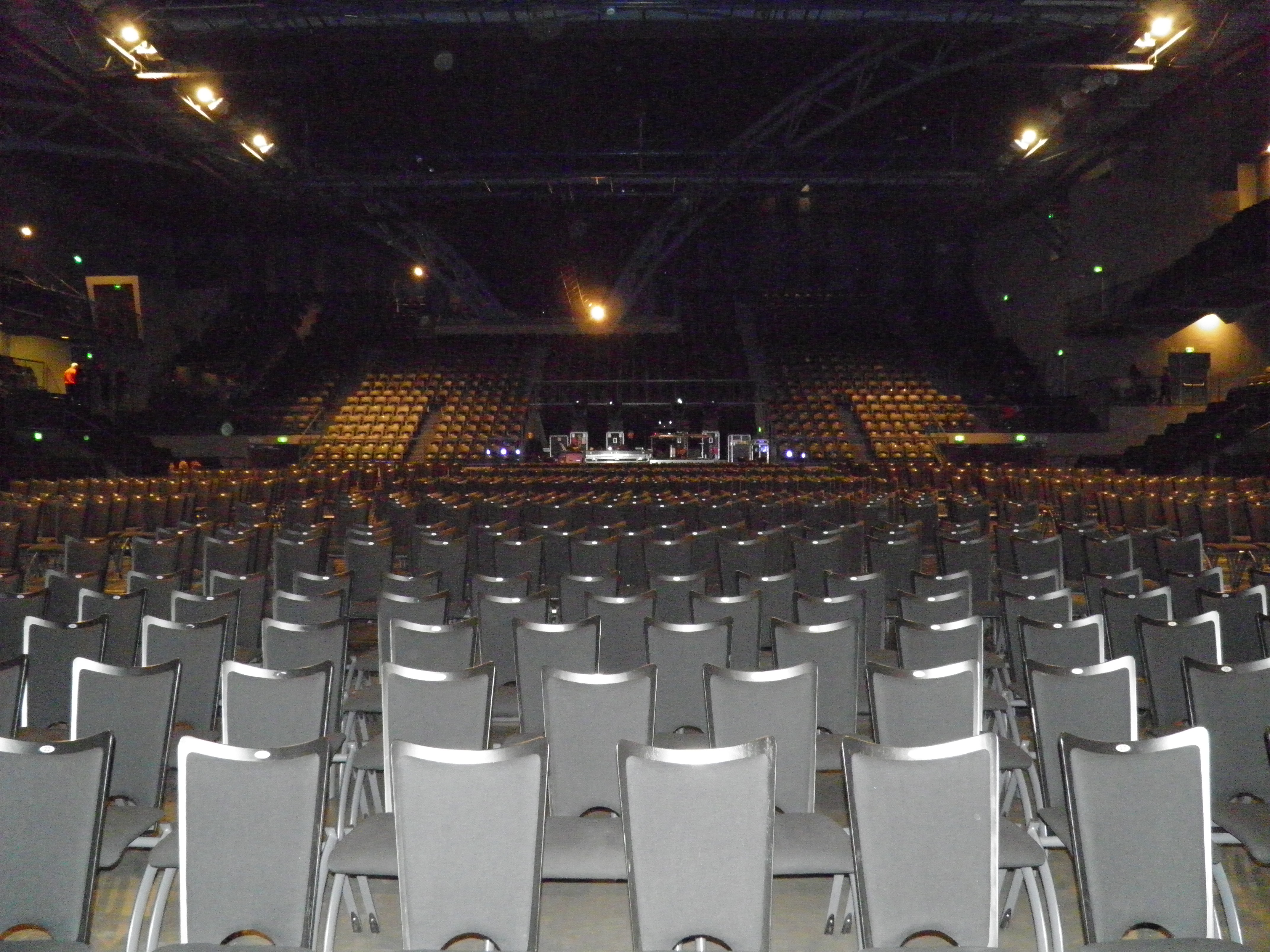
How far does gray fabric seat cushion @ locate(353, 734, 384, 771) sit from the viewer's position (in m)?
4.19

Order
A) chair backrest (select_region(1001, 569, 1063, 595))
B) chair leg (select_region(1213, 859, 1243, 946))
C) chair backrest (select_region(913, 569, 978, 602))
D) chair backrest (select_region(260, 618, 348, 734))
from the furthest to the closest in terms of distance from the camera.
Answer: chair backrest (select_region(1001, 569, 1063, 595))
chair backrest (select_region(913, 569, 978, 602))
chair backrest (select_region(260, 618, 348, 734))
chair leg (select_region(1213, 859, 1243, 946))

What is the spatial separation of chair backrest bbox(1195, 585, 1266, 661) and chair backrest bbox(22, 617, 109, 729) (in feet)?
17.6

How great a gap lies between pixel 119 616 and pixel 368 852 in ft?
9.36

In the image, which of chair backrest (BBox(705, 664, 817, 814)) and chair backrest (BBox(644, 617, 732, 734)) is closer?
chair backrest (BBox(705, 664, 817, 814))

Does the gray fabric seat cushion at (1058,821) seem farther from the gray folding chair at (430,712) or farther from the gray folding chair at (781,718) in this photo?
the gray folding chair at (430,712)

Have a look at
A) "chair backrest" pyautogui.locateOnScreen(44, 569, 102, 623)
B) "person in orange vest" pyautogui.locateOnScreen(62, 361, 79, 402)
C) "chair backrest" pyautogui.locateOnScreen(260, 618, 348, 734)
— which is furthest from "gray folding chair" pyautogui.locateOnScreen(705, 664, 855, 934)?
"person in orange vest" pyautogui.locateOnScreen(62, 361, 79, 402)

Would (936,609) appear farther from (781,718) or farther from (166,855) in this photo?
(166,855)

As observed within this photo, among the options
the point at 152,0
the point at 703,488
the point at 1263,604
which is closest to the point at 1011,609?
the point at 1263,604

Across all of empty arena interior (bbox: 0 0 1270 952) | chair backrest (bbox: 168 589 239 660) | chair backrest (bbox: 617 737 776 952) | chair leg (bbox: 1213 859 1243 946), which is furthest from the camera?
chair backrest (bbox: 168 589 239 660)

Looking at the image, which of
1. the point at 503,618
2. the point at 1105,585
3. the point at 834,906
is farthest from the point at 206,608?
the point at 1105,585

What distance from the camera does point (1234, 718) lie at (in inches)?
154

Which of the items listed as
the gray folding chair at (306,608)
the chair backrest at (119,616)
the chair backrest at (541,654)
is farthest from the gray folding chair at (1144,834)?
the chair backrest at (119,616)

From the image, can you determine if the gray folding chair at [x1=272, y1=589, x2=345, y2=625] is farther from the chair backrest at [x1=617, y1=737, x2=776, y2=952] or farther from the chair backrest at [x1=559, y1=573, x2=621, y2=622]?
the chair backrest at [x1=617, y1=737, x2=776, y2=952]

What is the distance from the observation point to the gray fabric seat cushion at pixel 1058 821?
3.49 m
